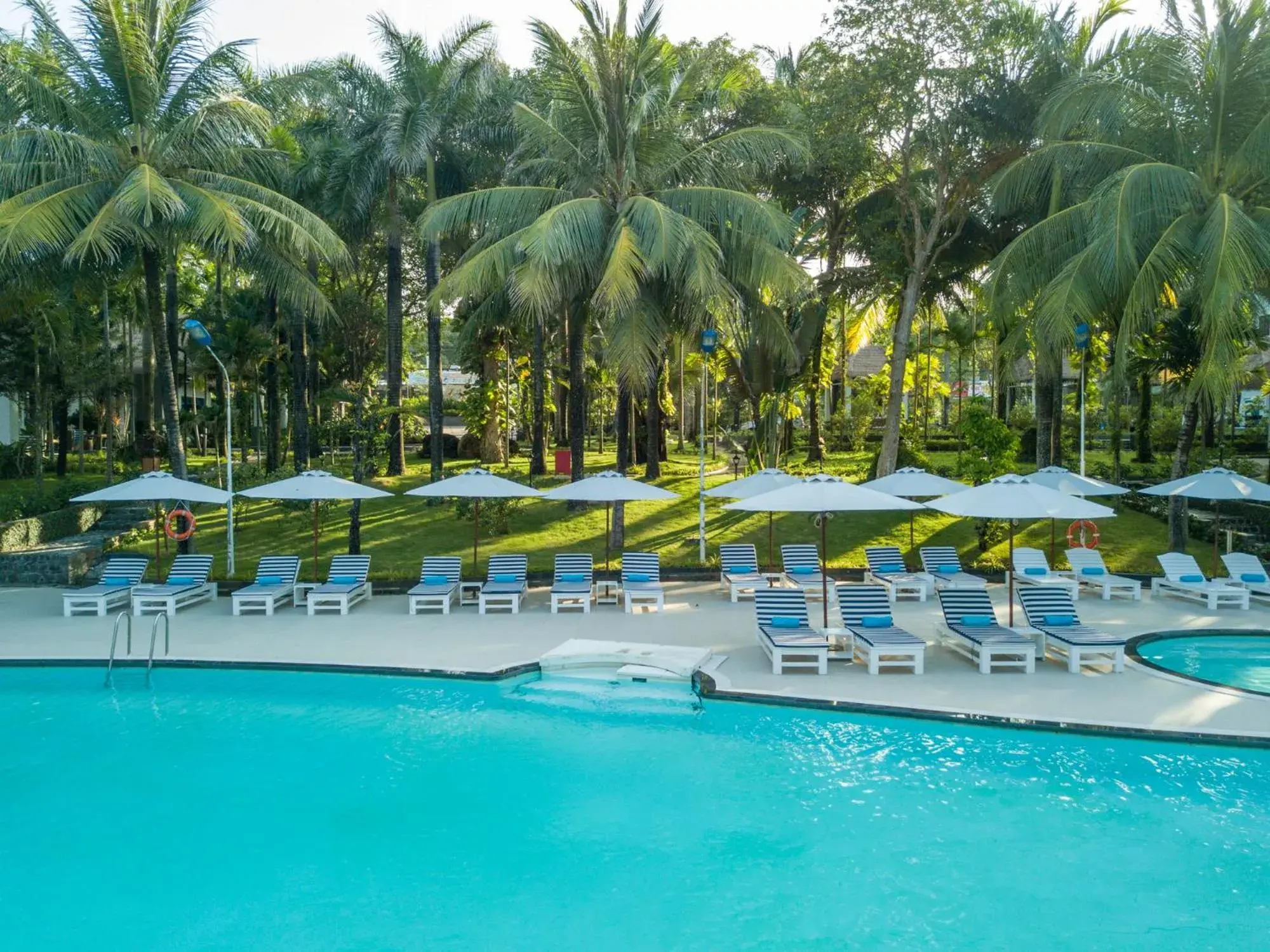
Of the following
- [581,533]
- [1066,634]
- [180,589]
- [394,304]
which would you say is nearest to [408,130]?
[394,304]

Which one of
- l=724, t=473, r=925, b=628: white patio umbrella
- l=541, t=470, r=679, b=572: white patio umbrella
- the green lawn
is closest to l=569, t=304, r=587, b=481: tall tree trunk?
the green lawn

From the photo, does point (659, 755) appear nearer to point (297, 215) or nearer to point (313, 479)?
point (313, 479)

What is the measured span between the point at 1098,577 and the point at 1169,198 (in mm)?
7288

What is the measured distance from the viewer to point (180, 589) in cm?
1695

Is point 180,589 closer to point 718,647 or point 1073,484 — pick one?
point 718,647

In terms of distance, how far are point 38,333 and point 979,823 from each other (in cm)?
2787

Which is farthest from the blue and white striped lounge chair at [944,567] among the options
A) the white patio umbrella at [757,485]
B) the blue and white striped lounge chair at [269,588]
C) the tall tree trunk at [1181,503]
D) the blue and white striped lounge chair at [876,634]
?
the blue and white striped lounge chair at [269,588]

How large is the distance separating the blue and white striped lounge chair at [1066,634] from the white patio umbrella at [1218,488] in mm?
4935

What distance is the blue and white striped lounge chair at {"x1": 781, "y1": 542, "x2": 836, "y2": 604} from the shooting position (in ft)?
58.1

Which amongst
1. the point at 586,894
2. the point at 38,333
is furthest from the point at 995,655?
the point at 38,333

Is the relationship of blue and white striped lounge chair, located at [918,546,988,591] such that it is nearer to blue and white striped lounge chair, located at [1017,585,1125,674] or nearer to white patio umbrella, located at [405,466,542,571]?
blue and white striped lounge chair, located at [1017,585,1125,674]

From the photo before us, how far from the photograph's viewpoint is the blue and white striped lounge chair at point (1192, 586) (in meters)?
16.5

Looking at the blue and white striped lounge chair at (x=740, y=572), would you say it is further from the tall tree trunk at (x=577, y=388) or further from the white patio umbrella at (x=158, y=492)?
the white patio umbrella at (x=158, y=492)

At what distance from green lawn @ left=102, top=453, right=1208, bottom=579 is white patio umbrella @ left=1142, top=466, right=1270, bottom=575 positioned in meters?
3.24
